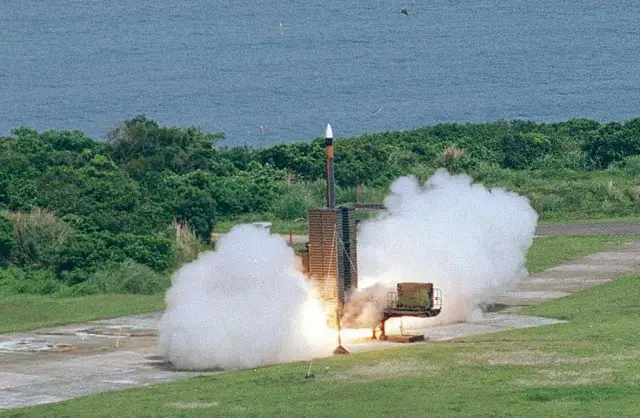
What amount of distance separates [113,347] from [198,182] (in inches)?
1378

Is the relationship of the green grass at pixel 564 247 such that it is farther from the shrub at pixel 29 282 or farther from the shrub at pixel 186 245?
the shrub at pixel 29 282

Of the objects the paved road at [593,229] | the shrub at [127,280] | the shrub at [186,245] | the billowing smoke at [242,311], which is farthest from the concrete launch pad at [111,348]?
the paved road at [593,229]

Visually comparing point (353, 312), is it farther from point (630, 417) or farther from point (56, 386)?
point (630, 417)

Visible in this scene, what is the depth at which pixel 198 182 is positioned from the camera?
86.9 meters

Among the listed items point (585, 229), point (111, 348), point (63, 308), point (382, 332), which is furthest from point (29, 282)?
point (585, 229)

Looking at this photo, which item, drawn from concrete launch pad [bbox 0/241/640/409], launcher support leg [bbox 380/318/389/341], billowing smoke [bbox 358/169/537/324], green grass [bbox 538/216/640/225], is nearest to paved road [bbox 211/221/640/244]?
green grass [bbox 538/216/640/225]

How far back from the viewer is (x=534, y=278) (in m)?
65.8

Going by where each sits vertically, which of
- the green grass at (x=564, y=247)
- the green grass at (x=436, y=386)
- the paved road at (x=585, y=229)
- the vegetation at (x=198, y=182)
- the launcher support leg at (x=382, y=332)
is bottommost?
the green grass at (x=436, y=386)

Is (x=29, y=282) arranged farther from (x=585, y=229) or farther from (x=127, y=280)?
(x=585, y=229)

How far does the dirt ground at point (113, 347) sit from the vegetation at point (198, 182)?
10536 mm

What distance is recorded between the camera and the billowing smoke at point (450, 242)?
181 ft

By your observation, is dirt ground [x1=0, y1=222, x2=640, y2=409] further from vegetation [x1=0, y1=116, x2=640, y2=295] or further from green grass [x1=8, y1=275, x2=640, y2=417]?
vegetation [x1=0, y1=116, x2=640, y2=295]

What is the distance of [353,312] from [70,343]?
975cm

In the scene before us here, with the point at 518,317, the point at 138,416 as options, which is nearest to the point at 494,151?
the point at 518,317
